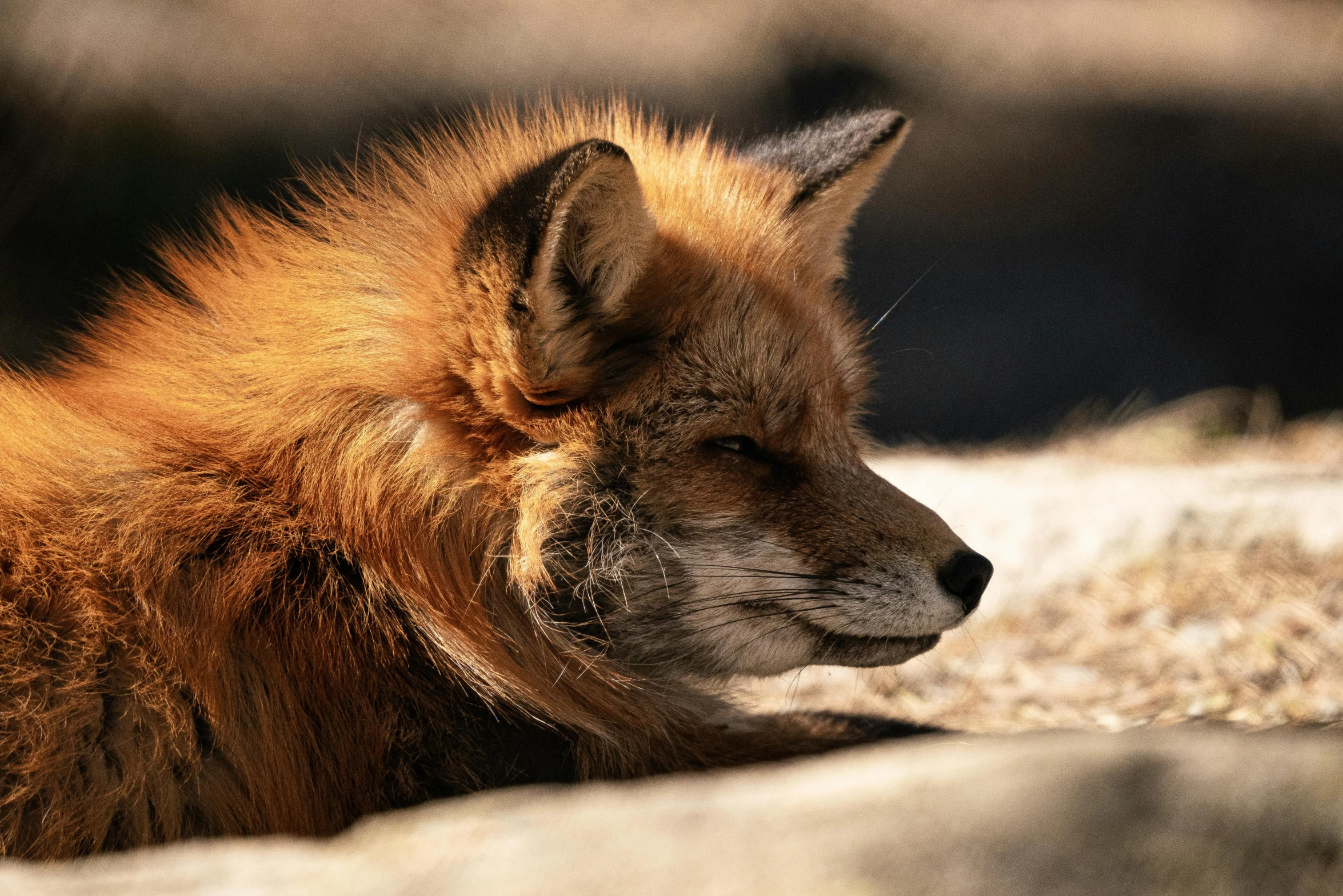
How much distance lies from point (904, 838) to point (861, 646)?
1.37m

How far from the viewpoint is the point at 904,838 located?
1635 millimetres

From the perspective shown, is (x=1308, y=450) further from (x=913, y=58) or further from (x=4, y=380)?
(x=4, y=380)

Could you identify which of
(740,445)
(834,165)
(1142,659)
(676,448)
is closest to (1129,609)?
(1142,659)

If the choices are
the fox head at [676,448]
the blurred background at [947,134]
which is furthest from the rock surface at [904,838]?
the blurred background at [947,134]

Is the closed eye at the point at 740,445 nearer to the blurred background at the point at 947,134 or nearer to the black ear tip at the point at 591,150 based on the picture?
the black ear tip at the point at 591,150

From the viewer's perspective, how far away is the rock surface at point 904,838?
156cm

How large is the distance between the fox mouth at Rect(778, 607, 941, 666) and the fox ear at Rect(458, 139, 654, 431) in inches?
33.5

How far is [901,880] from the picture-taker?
156 centimetres

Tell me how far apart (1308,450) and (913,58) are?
4.00 m

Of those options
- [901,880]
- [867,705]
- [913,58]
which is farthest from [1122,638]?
[913,58]

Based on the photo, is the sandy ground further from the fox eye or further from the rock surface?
the rock surface

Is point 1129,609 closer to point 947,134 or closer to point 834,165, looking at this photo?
point 834,165

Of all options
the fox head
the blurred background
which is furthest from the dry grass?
the blurred background

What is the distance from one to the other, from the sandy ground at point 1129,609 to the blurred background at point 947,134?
8.63 feet
